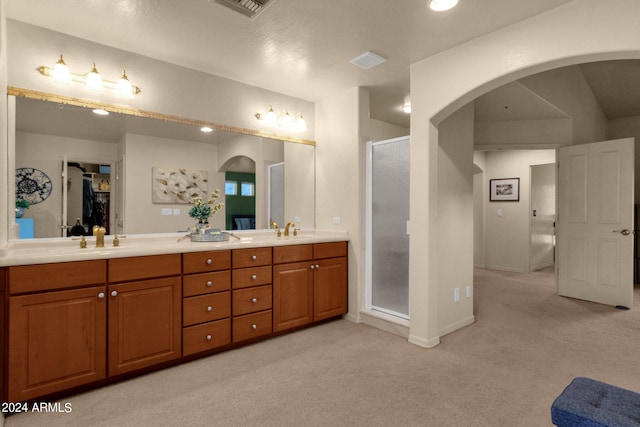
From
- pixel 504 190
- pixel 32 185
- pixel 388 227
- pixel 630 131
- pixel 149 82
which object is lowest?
pixel 388 227

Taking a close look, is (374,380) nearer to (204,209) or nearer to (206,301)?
(206,301)

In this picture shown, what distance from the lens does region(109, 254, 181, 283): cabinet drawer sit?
224 cm

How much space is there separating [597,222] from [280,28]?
4530 millimetres

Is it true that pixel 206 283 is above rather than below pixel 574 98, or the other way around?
below

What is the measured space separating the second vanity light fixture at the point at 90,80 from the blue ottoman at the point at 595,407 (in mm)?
3394

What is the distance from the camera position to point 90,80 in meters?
2.55

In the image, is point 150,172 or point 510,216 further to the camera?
point 510,216

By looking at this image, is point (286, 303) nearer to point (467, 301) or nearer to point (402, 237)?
point (402, 237)

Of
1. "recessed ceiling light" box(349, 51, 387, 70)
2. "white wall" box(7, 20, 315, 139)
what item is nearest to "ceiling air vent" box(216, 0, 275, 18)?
"recessed ceiling light" box(349, 51, 387, 70)

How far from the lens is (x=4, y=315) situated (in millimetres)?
1890

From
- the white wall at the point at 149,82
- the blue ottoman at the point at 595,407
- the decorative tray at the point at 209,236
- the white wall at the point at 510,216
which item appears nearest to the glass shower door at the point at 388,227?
the white wall at the point at 149,82

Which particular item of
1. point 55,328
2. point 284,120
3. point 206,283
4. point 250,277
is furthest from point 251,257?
point 284,120

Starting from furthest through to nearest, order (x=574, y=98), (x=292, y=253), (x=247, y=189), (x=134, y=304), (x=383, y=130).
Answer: (x=383, y=130), (x=574, y=98), (x=247, y=189), (x=292, y=253), (x=134, y=304)

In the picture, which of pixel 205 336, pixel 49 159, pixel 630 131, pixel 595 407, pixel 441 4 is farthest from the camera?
pixel 630 131
